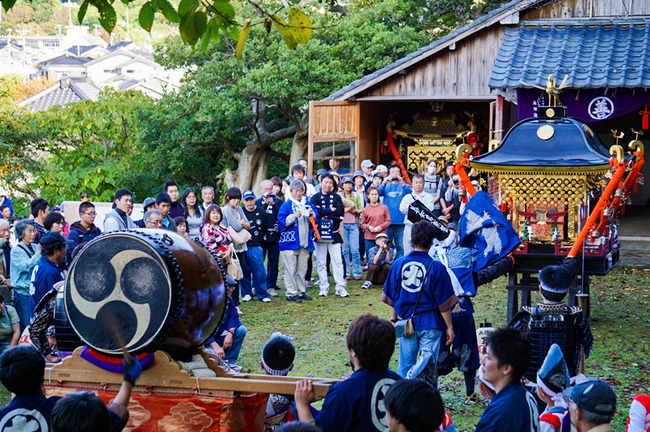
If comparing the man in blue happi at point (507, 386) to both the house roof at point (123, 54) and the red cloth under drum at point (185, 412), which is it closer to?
the red cloth under drum at point (185, 412)

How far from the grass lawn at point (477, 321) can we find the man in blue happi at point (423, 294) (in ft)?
2.69

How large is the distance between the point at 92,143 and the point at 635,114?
13.5 m

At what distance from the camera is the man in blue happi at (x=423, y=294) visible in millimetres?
6461

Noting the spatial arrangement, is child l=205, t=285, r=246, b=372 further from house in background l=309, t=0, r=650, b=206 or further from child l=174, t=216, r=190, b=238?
house in background l=309, t=0, r=650, b=206

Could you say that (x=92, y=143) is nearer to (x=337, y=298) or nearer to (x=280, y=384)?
(x=337, y=298)

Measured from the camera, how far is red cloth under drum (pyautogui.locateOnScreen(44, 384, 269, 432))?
4.67 m

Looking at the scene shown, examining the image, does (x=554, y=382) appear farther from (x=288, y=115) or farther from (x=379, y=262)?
(x=288, y=115)

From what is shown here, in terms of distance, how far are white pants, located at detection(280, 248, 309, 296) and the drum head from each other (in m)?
6.84

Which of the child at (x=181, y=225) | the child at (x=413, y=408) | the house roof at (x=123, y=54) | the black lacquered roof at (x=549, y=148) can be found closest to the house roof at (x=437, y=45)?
the black lacquered roof at (x=549, y=148)

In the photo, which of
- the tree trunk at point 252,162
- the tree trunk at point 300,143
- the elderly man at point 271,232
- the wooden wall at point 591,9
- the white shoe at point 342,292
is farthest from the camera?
the tree trunk at point 252,162

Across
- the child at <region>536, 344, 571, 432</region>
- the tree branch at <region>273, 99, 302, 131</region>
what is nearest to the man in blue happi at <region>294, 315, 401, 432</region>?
the child at <region>536, 344, 571, 432</region>

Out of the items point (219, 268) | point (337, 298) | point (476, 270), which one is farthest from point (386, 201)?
point (219, 268)

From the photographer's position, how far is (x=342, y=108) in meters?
16.7

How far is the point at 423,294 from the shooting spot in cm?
650
